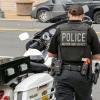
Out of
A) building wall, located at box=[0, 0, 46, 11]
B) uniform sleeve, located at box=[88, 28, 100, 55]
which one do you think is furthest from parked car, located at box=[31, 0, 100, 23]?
uniform sleeve, located at box=[88, 28, 100, 55]

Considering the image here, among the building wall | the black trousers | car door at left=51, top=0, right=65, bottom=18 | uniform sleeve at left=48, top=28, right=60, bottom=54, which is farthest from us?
the building wall

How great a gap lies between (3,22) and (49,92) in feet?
62.9

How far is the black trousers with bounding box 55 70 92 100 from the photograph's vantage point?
6.32 metres

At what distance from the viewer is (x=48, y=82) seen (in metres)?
6.52

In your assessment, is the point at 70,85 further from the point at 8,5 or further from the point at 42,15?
the point at 8,5

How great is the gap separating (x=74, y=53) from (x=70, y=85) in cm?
42

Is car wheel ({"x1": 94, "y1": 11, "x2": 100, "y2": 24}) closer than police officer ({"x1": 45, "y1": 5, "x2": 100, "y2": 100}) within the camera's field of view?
No

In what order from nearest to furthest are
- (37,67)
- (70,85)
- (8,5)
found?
1. (70,85)
2. (37,67)
3. (8,5)

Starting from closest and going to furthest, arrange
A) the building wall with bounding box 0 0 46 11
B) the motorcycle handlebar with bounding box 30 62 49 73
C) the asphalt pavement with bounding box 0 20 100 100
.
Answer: the motorcycle handlebar with bounding box 30 62 49 73 → the asphalt pavement with bounding box 0 20 100 100 → the building wall with bounding box 0 0 46 11

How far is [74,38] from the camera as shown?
21.0 ft

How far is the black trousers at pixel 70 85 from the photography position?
20.7ft

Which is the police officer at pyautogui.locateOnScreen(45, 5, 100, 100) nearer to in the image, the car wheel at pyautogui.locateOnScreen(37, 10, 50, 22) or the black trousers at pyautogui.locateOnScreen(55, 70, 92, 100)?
the black trousers at pyautogui.locateOnScreen(55, 70, 92, 100)

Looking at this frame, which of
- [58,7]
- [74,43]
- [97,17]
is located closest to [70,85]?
[74,43]

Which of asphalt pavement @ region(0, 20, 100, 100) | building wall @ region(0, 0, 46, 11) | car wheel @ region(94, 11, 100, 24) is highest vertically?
building wall @ region(0, 0, 46, 11)
